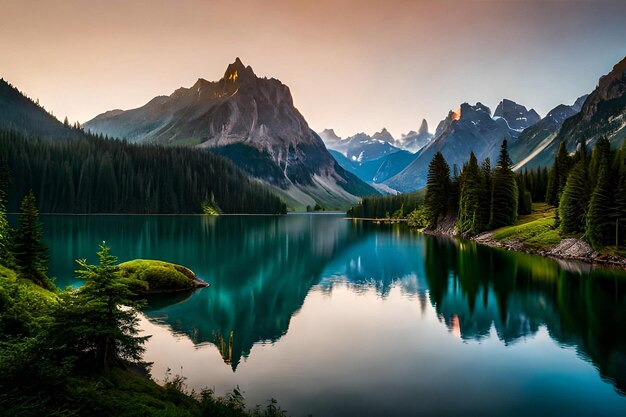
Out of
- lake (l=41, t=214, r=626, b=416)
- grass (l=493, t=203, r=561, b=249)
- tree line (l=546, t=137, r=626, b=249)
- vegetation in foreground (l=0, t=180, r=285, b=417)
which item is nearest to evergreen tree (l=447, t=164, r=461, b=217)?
grass (l=493, t=203, r=561, b=249)

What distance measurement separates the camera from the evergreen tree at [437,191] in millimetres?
136000

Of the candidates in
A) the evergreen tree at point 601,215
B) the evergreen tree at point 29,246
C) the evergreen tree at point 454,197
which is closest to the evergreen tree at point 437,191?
the evergreen tree at point 454,197

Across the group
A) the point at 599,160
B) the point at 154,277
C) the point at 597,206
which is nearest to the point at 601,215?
the point at 597,206

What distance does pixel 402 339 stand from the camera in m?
28.2

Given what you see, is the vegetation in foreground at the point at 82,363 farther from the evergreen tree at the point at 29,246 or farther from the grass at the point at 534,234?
the grass at the point at 534,234

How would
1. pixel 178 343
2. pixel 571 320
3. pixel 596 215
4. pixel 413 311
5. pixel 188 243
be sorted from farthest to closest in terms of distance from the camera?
1. pixel 188 243
2. pixel 596 215
3. pixel 413 311
4. pixel 571 320
5. pixel 178 343

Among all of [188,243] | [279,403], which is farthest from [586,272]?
[188,243]

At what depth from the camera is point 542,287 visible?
44.8m

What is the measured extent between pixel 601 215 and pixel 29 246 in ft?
250

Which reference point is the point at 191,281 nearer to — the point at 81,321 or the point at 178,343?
the point at 178,343

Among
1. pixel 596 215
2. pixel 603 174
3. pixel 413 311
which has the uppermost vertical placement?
pixel 603 174

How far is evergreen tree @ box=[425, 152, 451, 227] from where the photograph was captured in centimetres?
13600

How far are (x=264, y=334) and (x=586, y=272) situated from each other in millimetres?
47382

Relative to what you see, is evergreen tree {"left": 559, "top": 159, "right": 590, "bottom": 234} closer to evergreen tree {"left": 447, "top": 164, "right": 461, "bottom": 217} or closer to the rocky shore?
the rocky shore
